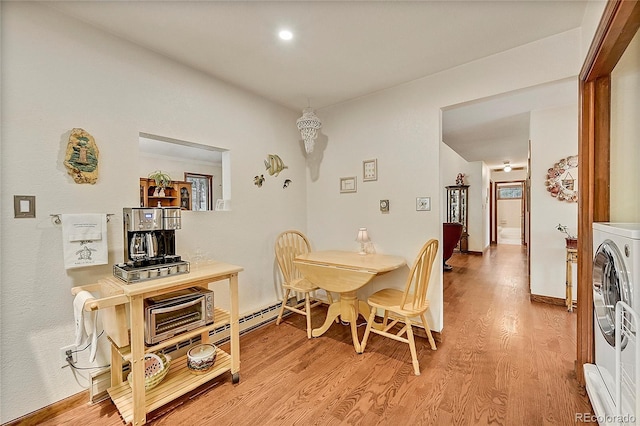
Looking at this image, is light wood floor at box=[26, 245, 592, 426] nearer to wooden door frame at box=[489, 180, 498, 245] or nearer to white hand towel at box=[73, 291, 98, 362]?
white hand towel at box=[73, 291, 98, 362]

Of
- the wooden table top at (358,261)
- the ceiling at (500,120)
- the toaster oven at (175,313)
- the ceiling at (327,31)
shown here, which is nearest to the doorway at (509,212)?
the ceiling at (500,120)

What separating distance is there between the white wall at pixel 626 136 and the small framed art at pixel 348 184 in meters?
1.89

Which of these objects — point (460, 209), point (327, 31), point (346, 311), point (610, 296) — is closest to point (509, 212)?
point (460, 209)

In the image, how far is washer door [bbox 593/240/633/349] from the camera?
3.86 feet

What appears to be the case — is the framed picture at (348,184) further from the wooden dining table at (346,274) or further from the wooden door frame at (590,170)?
the wooden door frame at (590,170)

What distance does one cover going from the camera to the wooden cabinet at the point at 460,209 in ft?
21.9

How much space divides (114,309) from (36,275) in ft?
1.45

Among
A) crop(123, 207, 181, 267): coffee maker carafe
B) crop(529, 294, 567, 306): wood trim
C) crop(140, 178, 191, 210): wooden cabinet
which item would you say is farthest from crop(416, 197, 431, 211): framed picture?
crop(140, 178, 191, 210): wooden cabinet

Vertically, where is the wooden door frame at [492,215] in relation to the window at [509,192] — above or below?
below

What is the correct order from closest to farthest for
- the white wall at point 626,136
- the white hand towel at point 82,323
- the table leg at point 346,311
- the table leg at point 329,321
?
the white hand towel at point 82,323 → the white wall at point 626,136 → the table leg at point 346,311 → the table leg at point 329,321

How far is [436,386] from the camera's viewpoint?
1743mm

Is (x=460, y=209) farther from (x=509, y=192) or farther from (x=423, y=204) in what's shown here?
(x=423, y=204)

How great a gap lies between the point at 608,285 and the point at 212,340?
8.58 feet

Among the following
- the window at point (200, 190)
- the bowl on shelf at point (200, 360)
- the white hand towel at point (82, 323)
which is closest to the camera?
the white hand towel at point (82, 323)
